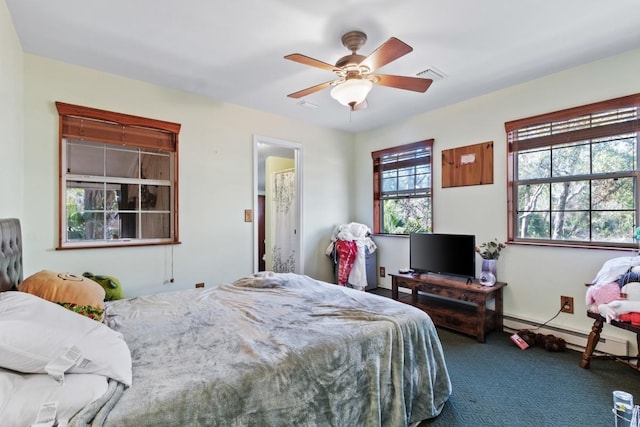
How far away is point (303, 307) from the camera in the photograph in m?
2.04

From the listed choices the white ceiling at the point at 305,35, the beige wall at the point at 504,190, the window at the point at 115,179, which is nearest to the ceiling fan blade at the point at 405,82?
the white ceiling at the point at 305,35

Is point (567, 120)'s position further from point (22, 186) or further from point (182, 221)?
point (22, 186)

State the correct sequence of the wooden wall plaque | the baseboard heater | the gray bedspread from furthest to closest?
the wooden wall plaque < the baseboard heater < the gray bedspread

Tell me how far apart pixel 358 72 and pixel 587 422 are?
2.71m

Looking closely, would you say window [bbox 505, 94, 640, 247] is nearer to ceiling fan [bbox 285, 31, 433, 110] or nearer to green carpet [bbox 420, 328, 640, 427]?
green carpet [bbox 420, 328, 640, 427]

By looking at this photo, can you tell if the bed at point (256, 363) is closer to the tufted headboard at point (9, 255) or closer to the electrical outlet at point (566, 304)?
the tufted headboard at point (9, 255)

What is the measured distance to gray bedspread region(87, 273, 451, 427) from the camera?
3.73 feet

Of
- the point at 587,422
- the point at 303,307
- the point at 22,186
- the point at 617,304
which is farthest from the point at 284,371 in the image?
the point at 22,186

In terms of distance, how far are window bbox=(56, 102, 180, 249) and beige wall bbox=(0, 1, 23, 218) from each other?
1.08ft

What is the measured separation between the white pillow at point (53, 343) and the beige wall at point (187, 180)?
1.85m

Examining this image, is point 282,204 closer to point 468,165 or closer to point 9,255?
point 468,165

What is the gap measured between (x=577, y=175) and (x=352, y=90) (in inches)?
92.2

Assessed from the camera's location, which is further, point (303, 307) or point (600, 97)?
point (600, 97)

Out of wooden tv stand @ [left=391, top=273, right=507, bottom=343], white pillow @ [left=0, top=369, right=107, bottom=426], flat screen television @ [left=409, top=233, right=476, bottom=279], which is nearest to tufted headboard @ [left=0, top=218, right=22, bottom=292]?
white pillow @ [left=0, top=369, right=107, bottom=426]
